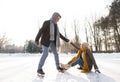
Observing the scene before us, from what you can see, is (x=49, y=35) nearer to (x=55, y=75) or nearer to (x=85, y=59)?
(x=55, y=75)

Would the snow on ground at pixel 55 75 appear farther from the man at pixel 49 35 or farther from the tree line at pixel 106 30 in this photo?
the tree line at pixel 106 30

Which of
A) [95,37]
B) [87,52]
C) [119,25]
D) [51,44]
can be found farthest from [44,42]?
[95,37]

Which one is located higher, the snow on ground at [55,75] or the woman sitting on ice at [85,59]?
the woman sitting on ice at [85,59]

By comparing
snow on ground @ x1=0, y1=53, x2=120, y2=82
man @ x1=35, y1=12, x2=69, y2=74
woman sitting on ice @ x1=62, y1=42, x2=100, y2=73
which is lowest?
snow on ground @ x1=0, y1=53, x2=120, y2=82

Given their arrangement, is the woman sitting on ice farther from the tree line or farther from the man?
the tree line

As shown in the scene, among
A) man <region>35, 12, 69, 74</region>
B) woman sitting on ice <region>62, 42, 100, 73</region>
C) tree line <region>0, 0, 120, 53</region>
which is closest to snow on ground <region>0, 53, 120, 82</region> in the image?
woman sitting on ice <region>62, 42, 100, 73</region>

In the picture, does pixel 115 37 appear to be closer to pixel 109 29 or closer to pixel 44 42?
pixel 109 29

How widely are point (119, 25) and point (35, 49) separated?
27.1 m

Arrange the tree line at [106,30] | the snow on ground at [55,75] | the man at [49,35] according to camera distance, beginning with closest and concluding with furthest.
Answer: the snow on ground at [55,75] → the man at [49,35] → the tree line at [106,30]

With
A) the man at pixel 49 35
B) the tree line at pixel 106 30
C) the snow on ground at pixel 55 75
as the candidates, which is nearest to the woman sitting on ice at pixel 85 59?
the snow on ground at pixel 55 75

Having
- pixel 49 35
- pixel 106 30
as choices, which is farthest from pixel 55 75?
pixel 106 30

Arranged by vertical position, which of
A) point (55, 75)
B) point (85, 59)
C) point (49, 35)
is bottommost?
point (55, 75)

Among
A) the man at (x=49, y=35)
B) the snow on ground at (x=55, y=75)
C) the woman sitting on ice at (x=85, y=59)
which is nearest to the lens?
the snow on ground at (x=55, y=75)

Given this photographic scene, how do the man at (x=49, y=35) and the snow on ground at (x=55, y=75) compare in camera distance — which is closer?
the snow on ground at (x=55, y=75)
